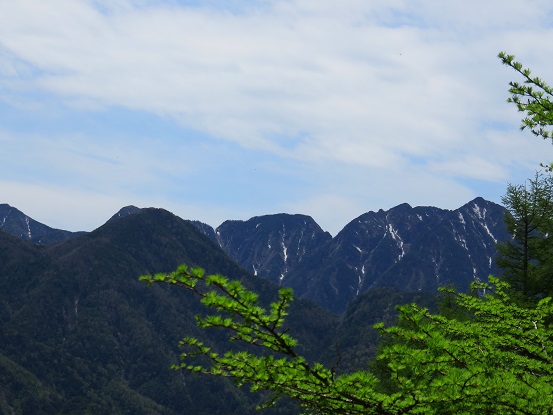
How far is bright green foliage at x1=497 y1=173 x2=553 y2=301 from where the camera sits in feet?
88.6

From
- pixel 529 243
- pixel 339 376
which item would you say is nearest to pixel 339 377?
pixel 339 376

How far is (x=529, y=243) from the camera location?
2850cm

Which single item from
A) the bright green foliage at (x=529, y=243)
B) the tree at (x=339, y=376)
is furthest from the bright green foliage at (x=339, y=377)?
the bright green foliage at (x=529, y=243)

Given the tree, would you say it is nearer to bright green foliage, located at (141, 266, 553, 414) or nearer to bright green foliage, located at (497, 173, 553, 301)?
bright green foliage, located at (141, 266, 553, 414)

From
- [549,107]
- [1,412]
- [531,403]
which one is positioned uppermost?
[549,107]

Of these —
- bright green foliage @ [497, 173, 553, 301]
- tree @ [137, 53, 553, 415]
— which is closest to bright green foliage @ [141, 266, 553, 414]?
tree @ [137, 53, 553, 415]

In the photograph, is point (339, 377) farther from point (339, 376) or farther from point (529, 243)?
point (529, 243)

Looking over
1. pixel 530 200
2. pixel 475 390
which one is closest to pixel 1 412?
pixel 530 200

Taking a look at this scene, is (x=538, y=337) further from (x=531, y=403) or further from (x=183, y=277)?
(x=183, y=277)

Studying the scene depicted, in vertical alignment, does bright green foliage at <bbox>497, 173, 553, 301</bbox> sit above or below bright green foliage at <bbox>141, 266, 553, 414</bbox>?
above

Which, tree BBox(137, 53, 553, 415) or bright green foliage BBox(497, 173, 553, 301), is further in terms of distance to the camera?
bright green foliage BBox(497, 173, 553, 301)

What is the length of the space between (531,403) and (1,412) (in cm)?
21967

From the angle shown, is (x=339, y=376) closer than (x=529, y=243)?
Yes

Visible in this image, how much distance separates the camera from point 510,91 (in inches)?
396
